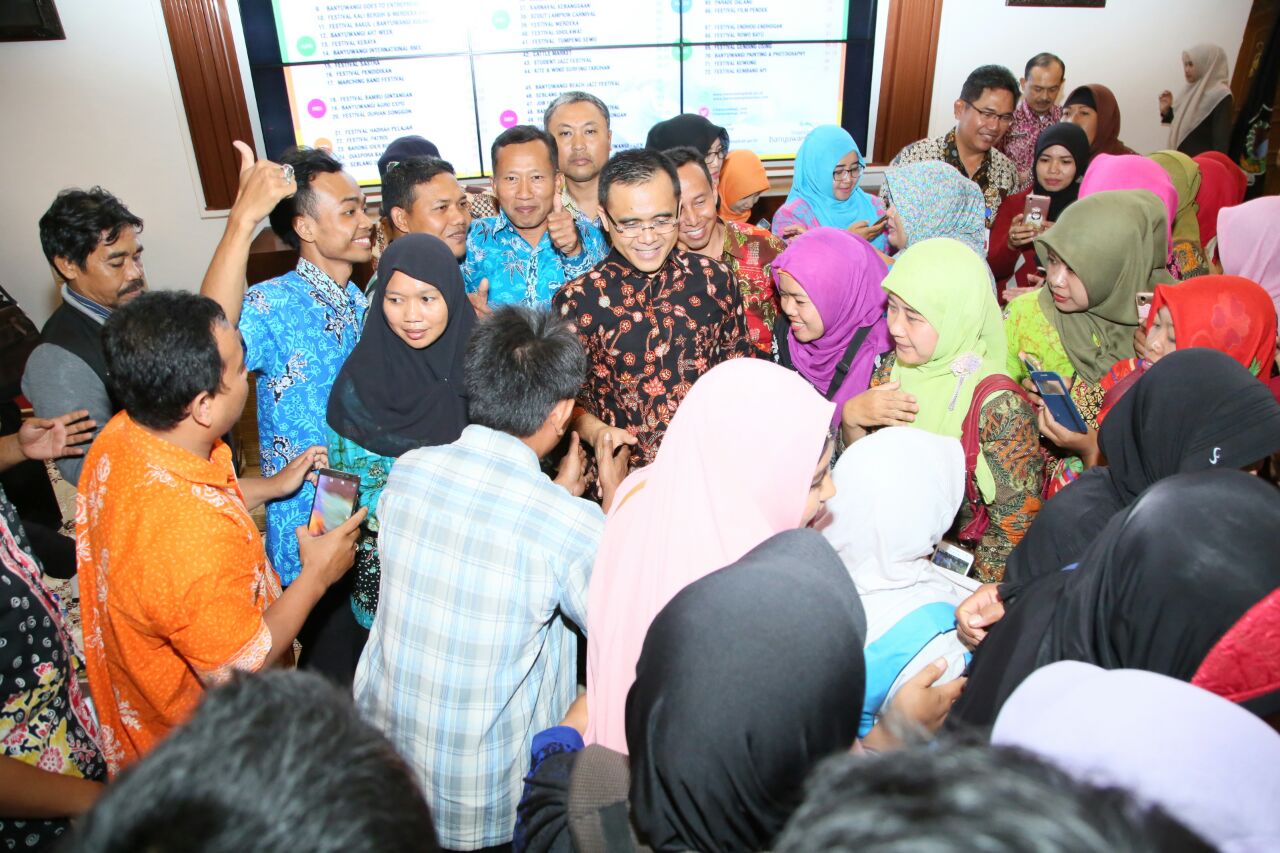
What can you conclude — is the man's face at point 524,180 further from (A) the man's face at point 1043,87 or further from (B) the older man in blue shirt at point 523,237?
(A) the man's face at point 1043,87

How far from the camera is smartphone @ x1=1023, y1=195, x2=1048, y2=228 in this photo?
3.50m

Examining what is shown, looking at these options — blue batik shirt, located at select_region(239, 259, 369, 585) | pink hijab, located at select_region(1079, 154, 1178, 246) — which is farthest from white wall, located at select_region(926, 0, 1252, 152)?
blue batik shirt, located at select_region(239, 259, 369, 585)

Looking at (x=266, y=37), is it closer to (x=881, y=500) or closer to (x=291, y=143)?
(x=291, y=143)

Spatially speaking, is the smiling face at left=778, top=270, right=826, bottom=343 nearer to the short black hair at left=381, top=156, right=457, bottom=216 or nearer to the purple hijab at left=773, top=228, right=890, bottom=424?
Result: the purple hijab at left=773, top=228, right=890, bottom=424

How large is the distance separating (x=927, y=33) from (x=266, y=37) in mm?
4611

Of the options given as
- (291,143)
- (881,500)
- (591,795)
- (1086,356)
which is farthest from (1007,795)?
(291,143)

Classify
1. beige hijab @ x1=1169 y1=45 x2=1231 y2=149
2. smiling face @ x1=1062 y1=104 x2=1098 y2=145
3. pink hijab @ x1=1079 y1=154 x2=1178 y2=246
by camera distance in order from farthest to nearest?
beige hijab @ x1=1169 y1=45 x2=1231 y2=149 → smiling face @ x1=1062 y1=104 x2=1098 y2=145 → pink hijab @ x1=1079 y1=154 x2=1178 y2=246

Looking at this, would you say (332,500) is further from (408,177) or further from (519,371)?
(408,177)

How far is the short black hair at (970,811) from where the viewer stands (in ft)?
1.49

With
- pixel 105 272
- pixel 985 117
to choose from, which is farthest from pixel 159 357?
pixel 985 117

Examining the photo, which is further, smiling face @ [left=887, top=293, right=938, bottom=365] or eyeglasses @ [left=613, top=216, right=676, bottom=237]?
eyeglasses @ [left=613, top=216, right=676, bottom=237]

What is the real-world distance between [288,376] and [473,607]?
1.12 m

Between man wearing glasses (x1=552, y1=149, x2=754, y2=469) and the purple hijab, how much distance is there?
391 millimetres

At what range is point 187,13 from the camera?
4.64 metres
